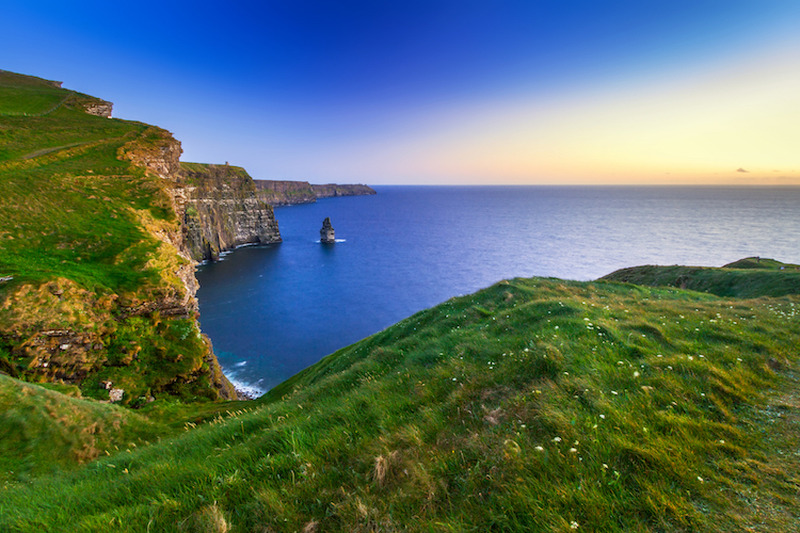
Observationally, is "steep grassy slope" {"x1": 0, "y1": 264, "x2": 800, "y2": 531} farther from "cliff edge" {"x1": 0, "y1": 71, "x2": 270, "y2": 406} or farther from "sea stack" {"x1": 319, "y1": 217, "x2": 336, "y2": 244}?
"sea stack" {"x1": 319, "y1": 217, "x2": 336, "y2": 244}

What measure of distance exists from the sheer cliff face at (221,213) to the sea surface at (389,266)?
7100mm

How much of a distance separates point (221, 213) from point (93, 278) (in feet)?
341

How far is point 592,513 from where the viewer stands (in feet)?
10.00

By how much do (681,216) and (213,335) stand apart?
244 m

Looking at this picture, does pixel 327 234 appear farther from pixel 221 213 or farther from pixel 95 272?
pixel 95 272

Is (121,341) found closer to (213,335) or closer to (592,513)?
(592,513)

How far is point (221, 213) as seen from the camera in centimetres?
11206

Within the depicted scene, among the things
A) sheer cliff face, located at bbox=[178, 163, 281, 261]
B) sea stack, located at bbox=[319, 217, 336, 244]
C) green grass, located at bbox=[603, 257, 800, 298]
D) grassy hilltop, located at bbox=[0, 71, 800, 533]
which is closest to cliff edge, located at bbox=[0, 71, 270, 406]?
grassy hilltop, located at bbox=[0, 71, 800, 533]

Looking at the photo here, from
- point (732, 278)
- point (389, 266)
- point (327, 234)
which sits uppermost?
point (732, 278)

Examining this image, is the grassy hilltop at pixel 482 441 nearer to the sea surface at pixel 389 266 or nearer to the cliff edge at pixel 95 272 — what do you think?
the cliff edge at pixel 95 272

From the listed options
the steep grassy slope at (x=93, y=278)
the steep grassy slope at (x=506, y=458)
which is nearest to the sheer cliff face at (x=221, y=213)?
the steep grassy slope at (x=93, y=278)

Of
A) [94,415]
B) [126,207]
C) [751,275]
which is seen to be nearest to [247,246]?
[126,207]

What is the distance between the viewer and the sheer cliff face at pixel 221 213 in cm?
9508

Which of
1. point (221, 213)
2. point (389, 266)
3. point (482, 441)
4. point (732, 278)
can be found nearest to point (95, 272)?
point (482, 441)
